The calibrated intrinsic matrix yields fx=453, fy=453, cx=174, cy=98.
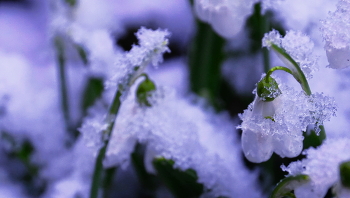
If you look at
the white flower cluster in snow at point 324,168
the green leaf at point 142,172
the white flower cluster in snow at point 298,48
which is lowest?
the white flower cluster in snow at point 324,168

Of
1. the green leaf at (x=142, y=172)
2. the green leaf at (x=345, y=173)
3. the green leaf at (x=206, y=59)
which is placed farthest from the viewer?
the green leaf at (x=206, y=59)

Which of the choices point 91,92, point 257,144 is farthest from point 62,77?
point 257,144

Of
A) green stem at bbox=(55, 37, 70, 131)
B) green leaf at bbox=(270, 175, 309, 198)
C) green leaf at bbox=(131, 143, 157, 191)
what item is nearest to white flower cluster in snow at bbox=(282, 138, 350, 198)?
green leaf at bbox=(270, 175, 309, 198)

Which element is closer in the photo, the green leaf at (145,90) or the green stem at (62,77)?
the green leaf at (145,90)

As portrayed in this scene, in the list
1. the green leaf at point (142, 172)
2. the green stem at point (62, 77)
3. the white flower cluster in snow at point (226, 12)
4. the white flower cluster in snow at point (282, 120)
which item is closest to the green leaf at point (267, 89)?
the white flower cluster in snow at point (282, 120)

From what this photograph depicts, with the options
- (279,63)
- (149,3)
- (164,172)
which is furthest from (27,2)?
(164,172)

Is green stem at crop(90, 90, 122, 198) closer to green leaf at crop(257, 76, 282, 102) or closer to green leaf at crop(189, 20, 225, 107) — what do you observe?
green leaf at crop(257, 76, 282, 102)

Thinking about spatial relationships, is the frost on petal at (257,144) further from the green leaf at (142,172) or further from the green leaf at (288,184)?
the green leaf at (142,172)

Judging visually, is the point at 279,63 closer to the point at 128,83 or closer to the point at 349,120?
the point at 349,120
